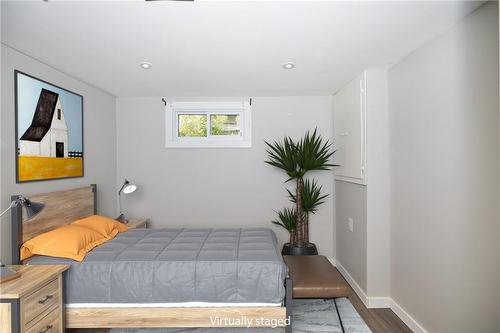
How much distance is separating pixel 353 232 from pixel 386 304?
2.65ft

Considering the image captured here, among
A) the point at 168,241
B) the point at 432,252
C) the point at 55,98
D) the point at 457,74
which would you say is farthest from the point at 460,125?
the point at 55,98

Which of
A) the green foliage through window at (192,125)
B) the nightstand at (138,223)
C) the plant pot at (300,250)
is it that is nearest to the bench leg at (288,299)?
the plant pot at (300,250)

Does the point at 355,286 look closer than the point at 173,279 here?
No

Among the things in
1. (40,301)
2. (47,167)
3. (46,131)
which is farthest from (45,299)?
(46,131)

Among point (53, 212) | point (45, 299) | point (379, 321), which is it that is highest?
point (53, 212)

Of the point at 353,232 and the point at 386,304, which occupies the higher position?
the point at 353,232

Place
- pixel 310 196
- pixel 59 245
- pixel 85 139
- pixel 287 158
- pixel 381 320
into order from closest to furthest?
pixel 59 245 → pixel 381 320 → pixel 85 139 → pixel 287 158 → pixel 310 196

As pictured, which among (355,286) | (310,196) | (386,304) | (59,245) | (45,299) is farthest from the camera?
(310,196)

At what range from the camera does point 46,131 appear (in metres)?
2.87

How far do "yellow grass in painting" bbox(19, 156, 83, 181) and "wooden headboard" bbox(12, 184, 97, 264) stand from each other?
0.18 m

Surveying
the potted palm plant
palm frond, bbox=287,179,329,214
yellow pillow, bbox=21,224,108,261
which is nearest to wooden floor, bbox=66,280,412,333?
yellow pillow, bbox=21,224,108,261

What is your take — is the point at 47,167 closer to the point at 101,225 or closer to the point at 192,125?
the point at 101,225

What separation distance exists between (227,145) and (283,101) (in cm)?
104

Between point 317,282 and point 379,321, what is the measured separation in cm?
81
